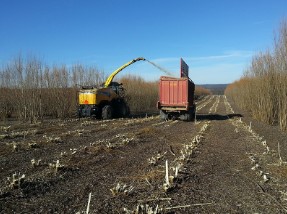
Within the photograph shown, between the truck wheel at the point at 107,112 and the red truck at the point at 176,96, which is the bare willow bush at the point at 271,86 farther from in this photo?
the truck wheel at the point at 107,112

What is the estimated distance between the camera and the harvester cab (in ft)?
67.6

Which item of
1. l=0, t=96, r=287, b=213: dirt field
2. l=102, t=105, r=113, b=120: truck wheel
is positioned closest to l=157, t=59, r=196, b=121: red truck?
l=102, t=105, r=113, b=120: truck wheel

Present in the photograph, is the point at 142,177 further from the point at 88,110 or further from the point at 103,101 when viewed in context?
the point at 103,101

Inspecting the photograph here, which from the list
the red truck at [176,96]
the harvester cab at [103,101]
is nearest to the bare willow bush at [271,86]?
the red truck at [176,96]

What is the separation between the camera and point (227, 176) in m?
7.36

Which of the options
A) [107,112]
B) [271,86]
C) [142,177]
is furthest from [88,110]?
[142,177]

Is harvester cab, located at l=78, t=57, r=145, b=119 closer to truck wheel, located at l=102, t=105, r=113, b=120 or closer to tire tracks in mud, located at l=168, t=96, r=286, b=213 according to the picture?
truck wheel, located at l=102, t=105, r=113, b=120

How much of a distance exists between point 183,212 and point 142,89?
1166 inches

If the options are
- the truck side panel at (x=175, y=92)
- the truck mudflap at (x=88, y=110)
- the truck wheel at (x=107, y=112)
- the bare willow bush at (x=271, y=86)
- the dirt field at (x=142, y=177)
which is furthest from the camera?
the truck wheel at (x=107, y=112)

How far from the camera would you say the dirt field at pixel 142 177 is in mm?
5398

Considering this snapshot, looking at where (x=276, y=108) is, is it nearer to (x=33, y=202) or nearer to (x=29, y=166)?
(x=29, y=166)

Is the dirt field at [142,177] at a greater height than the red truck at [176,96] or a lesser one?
lesser

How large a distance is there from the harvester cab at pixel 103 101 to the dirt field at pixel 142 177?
8.80m

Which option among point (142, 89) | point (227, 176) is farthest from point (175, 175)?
point (142, 89)
